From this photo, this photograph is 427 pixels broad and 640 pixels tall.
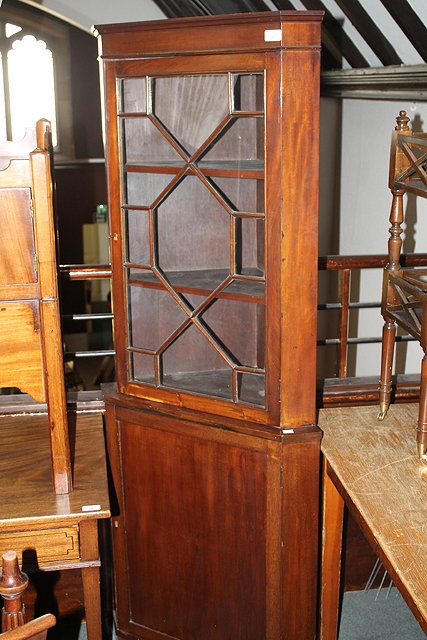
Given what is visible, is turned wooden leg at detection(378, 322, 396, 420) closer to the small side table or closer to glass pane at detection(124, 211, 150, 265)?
glass pane at detection(124, 211, 150, 265)

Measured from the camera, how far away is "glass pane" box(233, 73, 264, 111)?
78.0 inches

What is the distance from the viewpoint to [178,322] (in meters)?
2.37

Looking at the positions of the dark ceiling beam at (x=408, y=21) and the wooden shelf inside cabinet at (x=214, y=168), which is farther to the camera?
the dark ceiling beam at (x=408, y=21)

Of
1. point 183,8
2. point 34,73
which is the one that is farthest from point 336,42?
point 34,73

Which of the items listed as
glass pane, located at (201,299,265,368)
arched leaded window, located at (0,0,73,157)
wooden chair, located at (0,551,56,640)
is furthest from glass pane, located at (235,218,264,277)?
arched leaded window, located at (0,0,73,157)

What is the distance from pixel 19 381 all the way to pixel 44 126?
2.18 ft

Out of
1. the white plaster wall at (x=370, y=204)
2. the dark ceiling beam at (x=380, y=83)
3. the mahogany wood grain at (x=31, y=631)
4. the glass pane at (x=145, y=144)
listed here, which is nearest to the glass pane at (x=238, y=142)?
the glass pane at (x=145, y=144)

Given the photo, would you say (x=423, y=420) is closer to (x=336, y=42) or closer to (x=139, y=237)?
(x=139, y=237)

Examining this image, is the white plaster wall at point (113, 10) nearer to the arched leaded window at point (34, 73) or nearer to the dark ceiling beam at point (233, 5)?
the dark ceiling beam at point (233, 5)

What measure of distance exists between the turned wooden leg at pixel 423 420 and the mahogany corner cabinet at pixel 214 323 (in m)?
0.28

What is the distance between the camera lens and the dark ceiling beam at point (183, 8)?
454 centimetres

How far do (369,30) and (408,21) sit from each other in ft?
1.34

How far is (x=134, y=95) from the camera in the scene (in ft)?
6.88

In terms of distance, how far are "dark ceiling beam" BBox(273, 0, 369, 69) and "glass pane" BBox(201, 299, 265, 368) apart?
2242 millimetres
